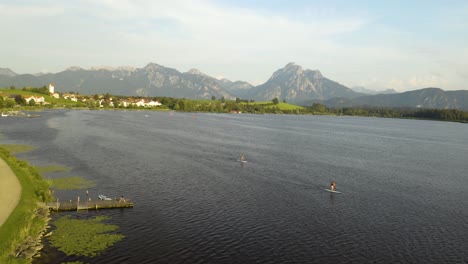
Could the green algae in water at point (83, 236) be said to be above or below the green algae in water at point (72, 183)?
below

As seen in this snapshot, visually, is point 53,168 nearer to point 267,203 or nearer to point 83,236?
point 83,236

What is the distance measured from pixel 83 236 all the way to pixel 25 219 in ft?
Result: 22.1

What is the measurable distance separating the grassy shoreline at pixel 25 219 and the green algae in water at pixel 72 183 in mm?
3602

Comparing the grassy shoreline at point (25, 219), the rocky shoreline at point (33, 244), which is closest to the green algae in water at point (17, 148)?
the grassy shoreline at point (25, 219)

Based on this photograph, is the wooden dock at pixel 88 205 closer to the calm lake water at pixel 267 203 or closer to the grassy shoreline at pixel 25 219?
the calm lake water at pixel 267 203

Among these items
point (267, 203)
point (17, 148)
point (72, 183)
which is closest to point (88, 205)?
point (72, 183)

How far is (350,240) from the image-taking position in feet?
154

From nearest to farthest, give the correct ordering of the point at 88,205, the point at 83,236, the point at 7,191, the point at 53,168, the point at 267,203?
the point at 83,236
the point at 7,191
the point at 88,205
the point at 267,203
the point at 53,168

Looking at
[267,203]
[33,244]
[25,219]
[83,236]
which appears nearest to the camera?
[33,244]

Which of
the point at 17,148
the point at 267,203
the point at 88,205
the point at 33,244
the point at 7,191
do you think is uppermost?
the point at 7,191

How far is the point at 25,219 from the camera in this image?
4112 cm

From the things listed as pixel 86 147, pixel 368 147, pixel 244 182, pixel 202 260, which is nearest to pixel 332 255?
pixel 202 260

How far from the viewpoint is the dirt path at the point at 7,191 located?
42487mm

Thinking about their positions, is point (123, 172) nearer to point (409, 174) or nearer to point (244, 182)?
point (244, 182)
